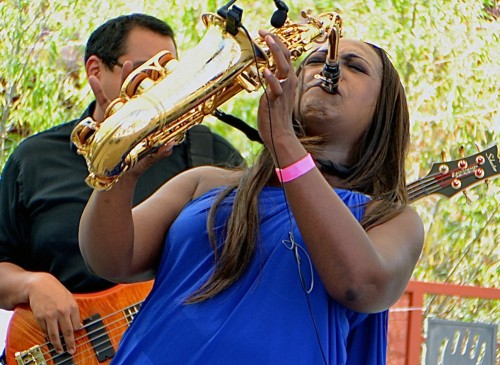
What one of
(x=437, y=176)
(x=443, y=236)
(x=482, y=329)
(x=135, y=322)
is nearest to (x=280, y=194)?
(x=135, y=322)

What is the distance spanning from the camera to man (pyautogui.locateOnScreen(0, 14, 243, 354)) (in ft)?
9.35

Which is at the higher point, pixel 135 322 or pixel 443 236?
pixel 135 322

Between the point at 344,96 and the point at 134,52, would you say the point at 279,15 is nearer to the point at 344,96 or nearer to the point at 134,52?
the point at 344,96

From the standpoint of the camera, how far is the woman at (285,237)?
192 centimetres

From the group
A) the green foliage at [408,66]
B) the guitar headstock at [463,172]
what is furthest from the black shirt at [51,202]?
the green foliage at [408,66]

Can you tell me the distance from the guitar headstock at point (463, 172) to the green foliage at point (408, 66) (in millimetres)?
2472

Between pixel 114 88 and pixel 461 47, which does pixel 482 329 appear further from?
pixel 461 47

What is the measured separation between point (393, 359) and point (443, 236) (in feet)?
8.16

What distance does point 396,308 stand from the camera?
4066 millimetres

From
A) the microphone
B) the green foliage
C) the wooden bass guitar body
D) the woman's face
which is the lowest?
the green foliage

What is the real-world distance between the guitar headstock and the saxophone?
77.0 inches

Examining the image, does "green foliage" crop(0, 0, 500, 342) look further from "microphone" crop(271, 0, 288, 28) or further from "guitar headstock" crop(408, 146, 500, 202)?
"microphone" crop(271, 0, 288, 28)

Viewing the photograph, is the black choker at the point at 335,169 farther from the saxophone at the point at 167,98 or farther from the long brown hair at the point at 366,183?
the saxophone at the point at 167,98

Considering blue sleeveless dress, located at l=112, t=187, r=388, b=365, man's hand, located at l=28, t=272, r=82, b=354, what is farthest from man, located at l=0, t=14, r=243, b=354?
blue sleeveless dress, located at l=112, t=187, r=388, b=365
